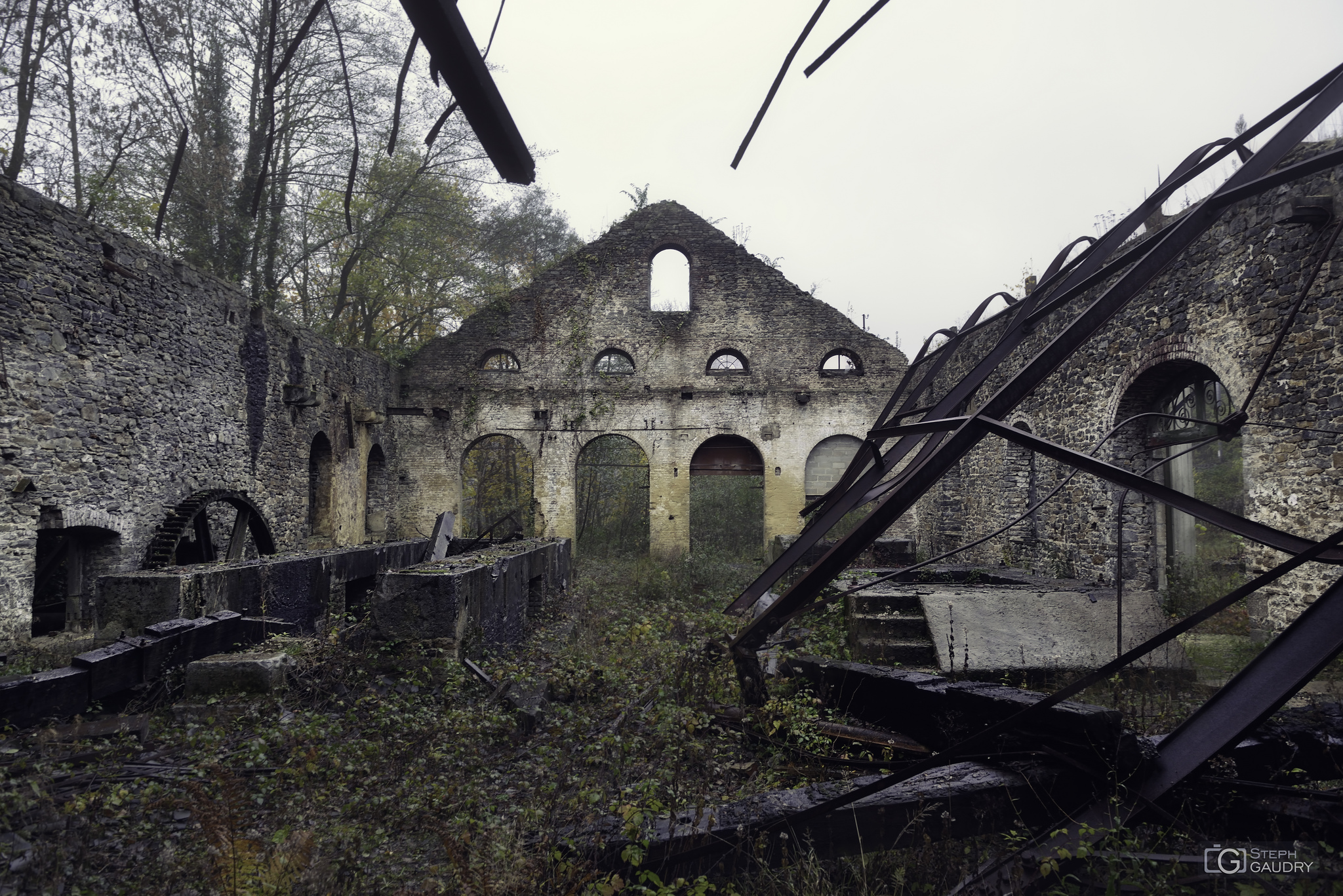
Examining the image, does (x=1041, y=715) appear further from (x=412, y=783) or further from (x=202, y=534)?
(x=202, y=534)

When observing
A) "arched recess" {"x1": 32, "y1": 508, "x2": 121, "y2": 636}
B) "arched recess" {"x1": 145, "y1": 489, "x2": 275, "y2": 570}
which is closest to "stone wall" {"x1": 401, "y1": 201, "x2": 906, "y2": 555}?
"arched recess" {"x1": 145, "y1": 489, "x2": 275, "y2": 570}

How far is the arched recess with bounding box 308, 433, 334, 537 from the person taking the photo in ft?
42.9

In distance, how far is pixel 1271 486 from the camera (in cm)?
630

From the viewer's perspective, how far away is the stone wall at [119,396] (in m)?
6.77

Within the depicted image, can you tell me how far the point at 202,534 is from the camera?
328 inches

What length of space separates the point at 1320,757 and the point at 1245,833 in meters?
0.67

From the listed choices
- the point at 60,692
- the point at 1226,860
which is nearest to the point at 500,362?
the point at 60,692

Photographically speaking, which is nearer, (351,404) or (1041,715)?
(1041,715)

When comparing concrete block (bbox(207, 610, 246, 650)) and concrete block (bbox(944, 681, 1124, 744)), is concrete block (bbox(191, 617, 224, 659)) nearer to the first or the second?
concrete block (bbox(207, 610, 246, 650))

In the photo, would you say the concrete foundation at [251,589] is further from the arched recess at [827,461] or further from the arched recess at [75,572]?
the arched recess at [827,461]

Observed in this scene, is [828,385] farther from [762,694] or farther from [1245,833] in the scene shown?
[1245,833]

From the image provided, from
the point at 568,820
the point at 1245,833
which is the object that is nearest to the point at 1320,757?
the point at 1245,833

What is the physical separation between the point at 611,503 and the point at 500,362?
20.1 feet

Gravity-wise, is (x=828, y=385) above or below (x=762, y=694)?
above
